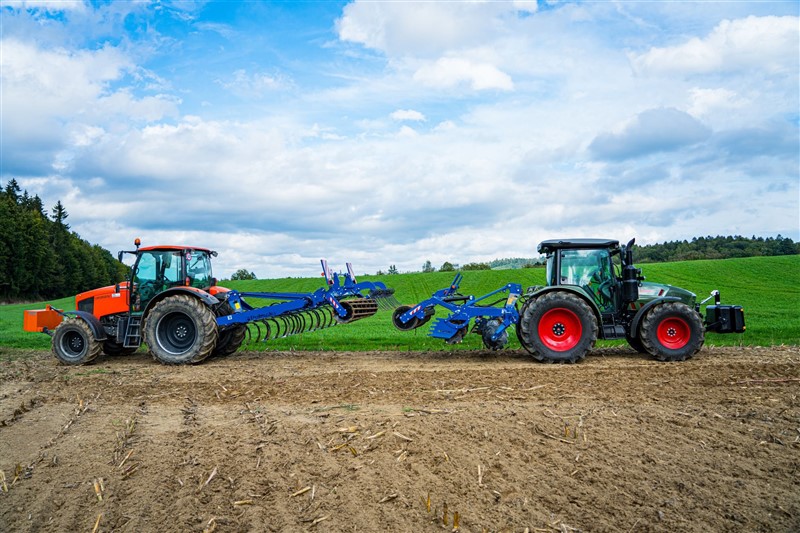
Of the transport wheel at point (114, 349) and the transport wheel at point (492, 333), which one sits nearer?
the transport wheel at point (492, 333)

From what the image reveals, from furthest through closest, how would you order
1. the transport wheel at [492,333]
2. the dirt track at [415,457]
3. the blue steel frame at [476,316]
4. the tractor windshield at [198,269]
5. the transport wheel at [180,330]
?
1. the tractor windshield at [198,269]
2. the transport wheel at [180,330]
3. the transport wheel at [492,333]
4. the blue steel frame at [476,316]
5. the dirt track at [415,457]

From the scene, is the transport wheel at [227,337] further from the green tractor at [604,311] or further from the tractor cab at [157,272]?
the green tractor at [604,311]

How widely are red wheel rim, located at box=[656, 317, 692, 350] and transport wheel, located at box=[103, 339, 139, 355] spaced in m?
11.4

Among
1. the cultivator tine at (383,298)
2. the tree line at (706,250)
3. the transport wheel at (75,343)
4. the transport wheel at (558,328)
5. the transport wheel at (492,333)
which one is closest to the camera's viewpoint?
the transport wheel at (558,328)

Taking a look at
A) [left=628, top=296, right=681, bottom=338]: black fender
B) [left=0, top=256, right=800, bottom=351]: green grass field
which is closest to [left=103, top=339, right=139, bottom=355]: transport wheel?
[left=0, top=256, right=800, bottom=351]: green grass field

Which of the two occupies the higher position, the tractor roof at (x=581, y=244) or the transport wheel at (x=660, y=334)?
the tractor roof at (x=581, y=244)

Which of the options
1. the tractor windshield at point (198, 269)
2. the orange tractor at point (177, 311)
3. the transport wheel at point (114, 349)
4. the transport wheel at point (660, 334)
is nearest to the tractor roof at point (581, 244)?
the transport wheel at point (660, 334)

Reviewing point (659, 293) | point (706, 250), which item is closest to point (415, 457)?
point (659, 293)

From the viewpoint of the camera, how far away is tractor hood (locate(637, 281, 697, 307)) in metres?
11.3

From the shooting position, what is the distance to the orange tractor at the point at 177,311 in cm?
1181

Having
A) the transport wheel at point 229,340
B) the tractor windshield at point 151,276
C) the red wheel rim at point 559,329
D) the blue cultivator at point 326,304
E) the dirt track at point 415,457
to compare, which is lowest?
the dirt track at point 415,457

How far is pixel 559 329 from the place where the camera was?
10820mm

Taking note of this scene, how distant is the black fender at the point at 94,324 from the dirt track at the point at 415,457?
3848 mm

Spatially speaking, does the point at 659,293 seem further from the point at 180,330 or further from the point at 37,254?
the point at 37,254
